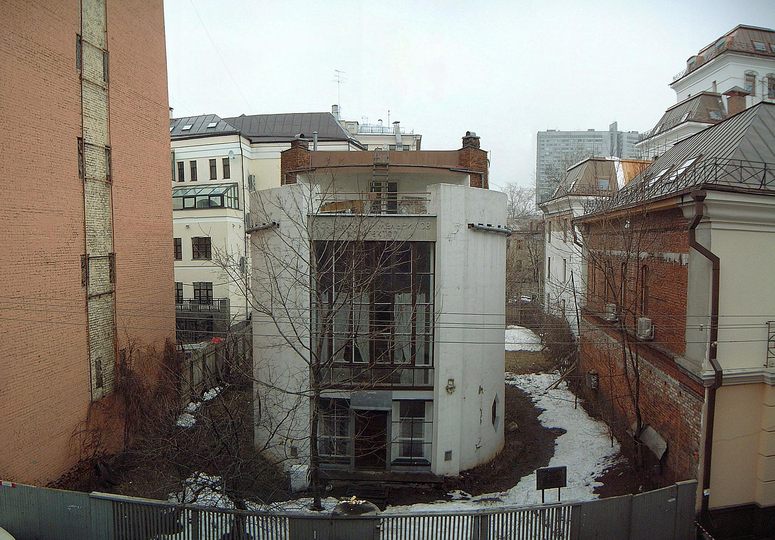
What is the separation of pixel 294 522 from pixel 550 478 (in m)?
4.21

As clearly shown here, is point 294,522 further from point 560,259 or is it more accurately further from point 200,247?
point 560,259

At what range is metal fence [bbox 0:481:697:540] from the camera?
7797 millimetres

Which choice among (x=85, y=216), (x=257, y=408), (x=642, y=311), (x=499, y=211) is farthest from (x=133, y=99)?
(x=642, y=311)

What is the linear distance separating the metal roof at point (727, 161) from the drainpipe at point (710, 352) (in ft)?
1.91

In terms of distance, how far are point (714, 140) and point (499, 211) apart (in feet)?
17.8

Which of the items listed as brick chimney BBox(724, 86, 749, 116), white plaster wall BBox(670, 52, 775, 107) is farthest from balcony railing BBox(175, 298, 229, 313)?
white plaster wall BBox(670, 52, 775, 107)

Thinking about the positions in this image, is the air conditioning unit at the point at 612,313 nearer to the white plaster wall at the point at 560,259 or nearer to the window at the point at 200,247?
the white plaster wall at the point at 560,259

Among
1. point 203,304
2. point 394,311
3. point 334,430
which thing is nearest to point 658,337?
point 394,311

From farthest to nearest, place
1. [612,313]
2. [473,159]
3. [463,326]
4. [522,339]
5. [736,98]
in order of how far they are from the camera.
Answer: [522,339], [736,98], [473,159], [612,313], [463,326]

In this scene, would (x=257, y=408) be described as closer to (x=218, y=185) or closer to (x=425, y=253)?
(x=425, y=253)

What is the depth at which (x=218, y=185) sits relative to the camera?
28328 millimetres

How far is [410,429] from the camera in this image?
482 inches

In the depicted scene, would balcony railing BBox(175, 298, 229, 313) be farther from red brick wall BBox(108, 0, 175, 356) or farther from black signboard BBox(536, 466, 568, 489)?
black signboard BBox(536, 466, 568, 489)

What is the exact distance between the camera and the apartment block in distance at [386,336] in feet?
39.0
